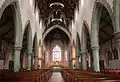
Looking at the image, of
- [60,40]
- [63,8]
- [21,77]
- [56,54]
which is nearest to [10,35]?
[63,8]

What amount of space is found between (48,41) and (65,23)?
9724 mm

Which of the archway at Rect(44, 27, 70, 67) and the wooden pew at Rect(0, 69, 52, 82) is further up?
the archway at Rect(44, 27, 70, 67)

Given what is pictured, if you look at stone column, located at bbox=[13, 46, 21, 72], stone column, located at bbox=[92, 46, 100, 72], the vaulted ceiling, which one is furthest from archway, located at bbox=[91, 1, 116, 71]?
stone column, located at bbox=[13, 46, 21, 72]

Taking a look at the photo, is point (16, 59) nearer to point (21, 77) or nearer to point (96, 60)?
point (96, 60)

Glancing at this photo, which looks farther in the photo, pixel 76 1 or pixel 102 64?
pixel 102 64

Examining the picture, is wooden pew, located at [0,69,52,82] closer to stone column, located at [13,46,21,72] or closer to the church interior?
the church interior

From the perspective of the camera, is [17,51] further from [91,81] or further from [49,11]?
[49,11]

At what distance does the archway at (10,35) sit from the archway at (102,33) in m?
6.72

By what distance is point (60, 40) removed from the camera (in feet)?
135

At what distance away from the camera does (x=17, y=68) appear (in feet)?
42.0

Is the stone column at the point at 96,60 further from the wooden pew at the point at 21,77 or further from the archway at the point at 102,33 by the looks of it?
the wooden pew at the point at 21,77

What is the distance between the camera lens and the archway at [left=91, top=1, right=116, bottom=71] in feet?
43.0

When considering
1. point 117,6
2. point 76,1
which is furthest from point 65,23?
point 117,6

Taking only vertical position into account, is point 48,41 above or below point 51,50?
above
